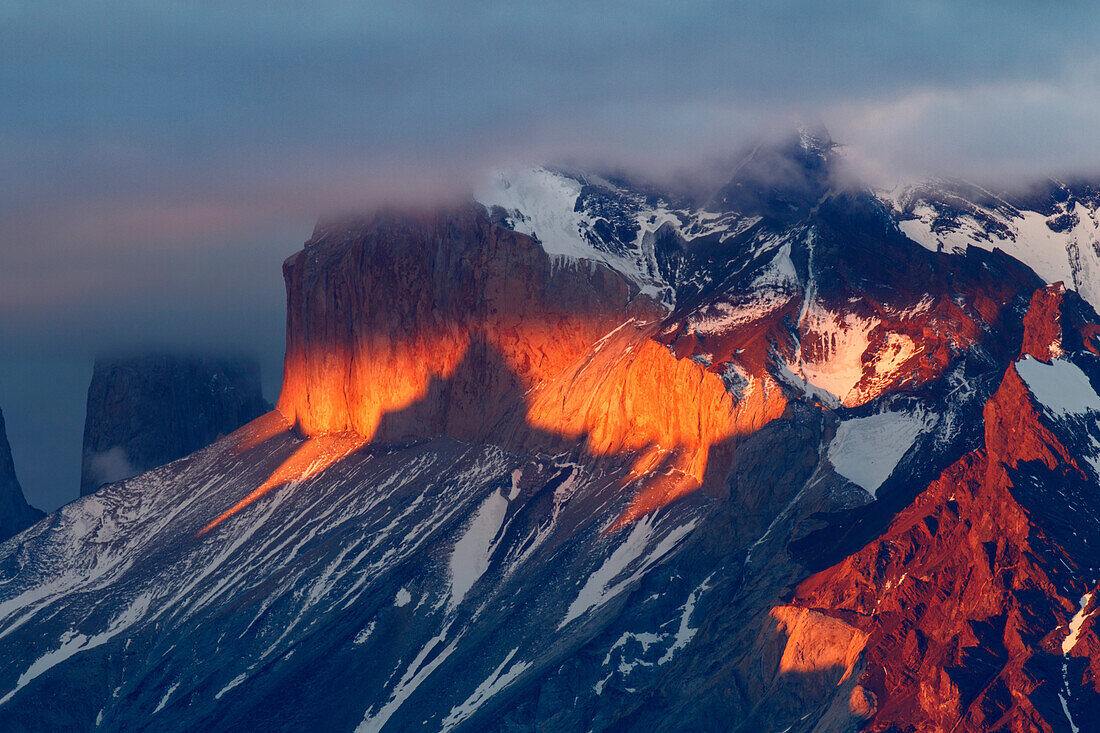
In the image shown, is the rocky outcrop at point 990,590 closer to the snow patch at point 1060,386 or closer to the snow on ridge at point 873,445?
the snow patch at point 1060,386

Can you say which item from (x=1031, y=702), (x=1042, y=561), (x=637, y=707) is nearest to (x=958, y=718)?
(x=1031, y=702)

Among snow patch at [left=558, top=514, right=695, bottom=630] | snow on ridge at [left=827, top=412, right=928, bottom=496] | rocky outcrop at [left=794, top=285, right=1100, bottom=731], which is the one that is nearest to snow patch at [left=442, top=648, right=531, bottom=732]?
snow patch at [left=558, top=514, right=695, bottom=630]

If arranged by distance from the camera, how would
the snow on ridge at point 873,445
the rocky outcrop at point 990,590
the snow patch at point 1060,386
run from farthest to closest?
the snow on ridge at point 873,445, the snow patch at point 1060,386, the rocky outcrop at point 990,590

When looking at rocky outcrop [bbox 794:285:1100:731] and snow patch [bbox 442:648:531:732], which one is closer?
rocky outcrop [bbox 794:285:1100:731]

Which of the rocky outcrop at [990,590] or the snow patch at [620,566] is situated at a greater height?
the rocky outcrop at [990,590]

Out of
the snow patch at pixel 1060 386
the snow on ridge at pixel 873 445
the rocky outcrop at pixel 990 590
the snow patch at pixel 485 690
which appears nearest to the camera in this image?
the rocky outcrop at pixel 990 590

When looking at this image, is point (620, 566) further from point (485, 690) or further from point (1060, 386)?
point (1060, 386)

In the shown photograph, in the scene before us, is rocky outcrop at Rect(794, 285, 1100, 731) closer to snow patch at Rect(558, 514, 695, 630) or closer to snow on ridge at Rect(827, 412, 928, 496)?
snow on ridge at Rect(827, 412, 928, 496)

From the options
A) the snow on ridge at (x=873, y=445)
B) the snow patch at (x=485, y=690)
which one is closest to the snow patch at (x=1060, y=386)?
the snow on ridge at (x=873, y=445)

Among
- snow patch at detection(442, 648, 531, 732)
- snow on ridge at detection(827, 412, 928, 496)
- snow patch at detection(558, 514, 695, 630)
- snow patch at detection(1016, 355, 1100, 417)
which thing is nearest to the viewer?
snow patch at detection(442, 648, 531, 732)

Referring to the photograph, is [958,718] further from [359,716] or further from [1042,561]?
[359,716]
